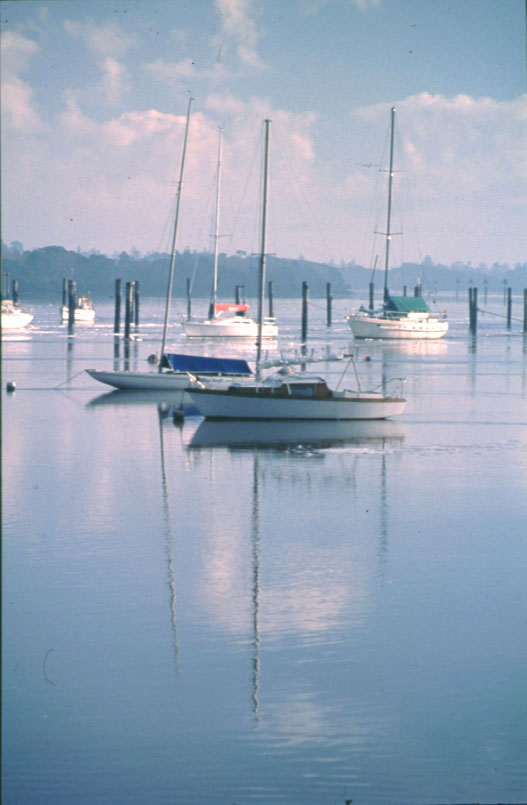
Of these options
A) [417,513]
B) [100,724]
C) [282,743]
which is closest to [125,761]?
[100,724]

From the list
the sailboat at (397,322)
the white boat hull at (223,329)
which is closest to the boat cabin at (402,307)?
the sailboat at (397,322)

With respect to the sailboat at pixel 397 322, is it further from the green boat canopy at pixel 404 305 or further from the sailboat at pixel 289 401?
the sailboat at pixel 289 401

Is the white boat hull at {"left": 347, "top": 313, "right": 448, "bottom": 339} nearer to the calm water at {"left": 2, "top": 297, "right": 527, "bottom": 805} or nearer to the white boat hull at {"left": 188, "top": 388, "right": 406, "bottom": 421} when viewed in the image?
the white boat hull at {"left": 188, "top": 388, "right": 406, "bottom": 421}

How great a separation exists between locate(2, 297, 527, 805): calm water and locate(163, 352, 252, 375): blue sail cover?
9.77 m

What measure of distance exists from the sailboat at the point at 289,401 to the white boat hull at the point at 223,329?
5420 centimetres

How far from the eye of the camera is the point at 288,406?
103 feet

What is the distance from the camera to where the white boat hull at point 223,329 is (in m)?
86.9

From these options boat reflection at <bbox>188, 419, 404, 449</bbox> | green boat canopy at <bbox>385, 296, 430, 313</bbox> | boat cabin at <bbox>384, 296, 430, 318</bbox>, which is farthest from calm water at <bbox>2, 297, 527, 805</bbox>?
green boat canopy at <bbox>385, 296, 430, 313</bbox>

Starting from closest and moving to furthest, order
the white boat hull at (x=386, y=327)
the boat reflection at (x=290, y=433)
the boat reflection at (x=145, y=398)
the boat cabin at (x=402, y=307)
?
1. the boat reflection at (x=290, y=433)
2. the boat reflection at (x=145, y=398)
3. the white boat hull at (x=386, y=327)
4. the boat cabin at (x=402, y=307)

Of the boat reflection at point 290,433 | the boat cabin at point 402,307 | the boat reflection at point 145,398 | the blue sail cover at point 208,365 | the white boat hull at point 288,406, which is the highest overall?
the boat cabin at point 402,307

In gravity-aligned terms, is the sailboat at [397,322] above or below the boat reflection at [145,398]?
above

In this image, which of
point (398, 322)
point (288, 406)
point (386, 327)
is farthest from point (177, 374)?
point (398, 322)

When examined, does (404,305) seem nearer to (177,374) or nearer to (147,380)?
(147,380)

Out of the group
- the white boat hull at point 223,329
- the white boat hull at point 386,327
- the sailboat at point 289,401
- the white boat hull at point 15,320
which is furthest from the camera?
the white boat hull at point 15,320
